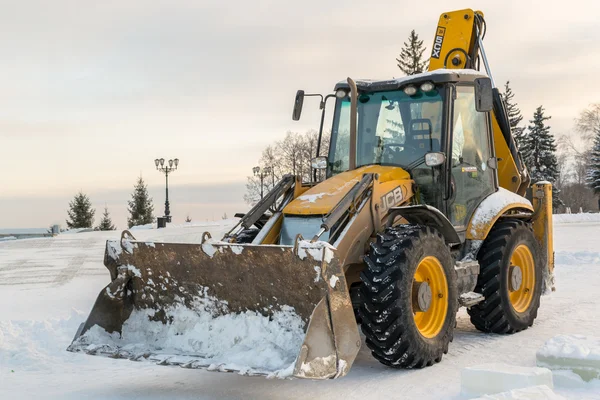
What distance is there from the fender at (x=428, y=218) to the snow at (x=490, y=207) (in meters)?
0.70

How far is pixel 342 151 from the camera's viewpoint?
7.76 meters

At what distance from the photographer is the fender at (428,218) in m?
6.57

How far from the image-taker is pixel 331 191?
667 centimetres

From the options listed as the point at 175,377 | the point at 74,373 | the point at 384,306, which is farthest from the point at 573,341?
the point at 74,373

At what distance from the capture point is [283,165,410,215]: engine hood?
6484mm

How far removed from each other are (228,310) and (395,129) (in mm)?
2800

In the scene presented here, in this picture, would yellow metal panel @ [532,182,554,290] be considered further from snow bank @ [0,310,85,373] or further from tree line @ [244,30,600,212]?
tree line @ [244,30,600,212]

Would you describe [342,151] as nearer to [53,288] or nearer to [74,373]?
[74,373]

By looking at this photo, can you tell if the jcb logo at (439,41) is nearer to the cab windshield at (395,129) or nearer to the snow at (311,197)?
the cab windshield at (395,129)

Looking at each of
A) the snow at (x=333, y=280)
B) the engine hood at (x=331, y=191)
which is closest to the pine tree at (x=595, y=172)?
the engine hood at (x=331, y=191)

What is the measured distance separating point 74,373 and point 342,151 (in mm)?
3527

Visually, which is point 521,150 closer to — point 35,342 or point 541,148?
point 541,148

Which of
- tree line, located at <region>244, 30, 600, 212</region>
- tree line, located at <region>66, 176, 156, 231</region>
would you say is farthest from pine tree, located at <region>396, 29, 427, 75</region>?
tree line, located at <region>66, 176, 156, 231</region>

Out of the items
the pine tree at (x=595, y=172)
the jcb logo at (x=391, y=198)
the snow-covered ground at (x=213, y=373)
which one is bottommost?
the snow-covered ground at (x=213, y=373)
